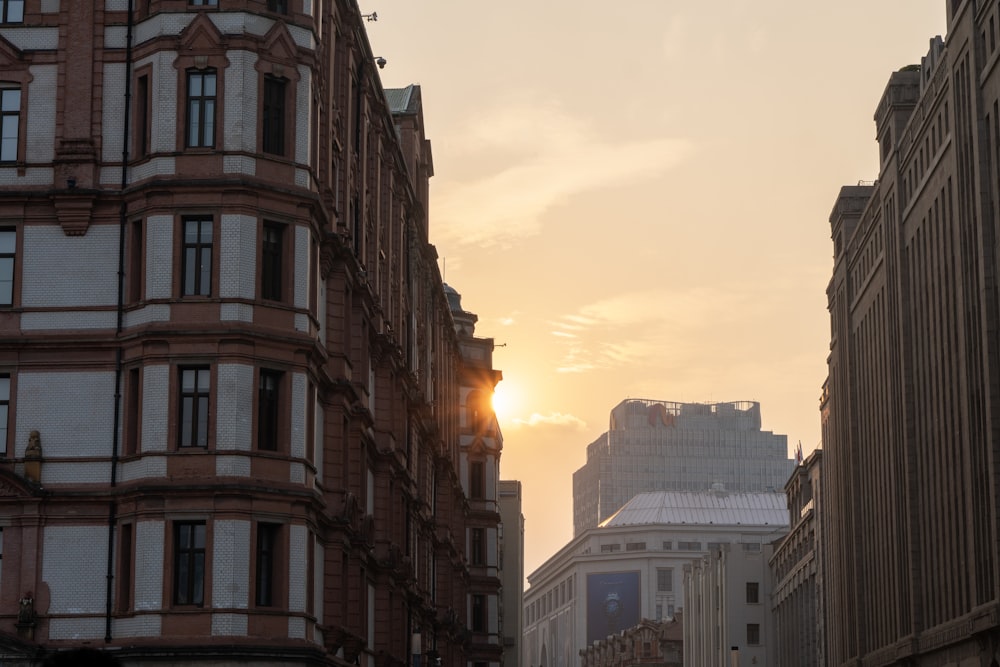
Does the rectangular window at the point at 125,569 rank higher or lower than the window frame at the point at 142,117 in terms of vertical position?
lower

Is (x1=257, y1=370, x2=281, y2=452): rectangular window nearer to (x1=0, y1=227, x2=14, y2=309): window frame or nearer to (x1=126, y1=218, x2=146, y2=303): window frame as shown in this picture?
(x1=126, y1=218, x2=146, y2=303): window frame

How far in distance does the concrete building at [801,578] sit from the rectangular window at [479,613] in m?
27.2

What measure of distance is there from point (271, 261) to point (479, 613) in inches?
2589

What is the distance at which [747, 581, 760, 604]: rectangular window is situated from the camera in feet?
546

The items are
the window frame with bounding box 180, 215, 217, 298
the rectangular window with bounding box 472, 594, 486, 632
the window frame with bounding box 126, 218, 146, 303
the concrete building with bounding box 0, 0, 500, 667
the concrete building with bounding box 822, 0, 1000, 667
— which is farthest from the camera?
the rectangular window with bounding box 472, 594, 486, 632

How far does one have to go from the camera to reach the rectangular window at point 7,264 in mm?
45781

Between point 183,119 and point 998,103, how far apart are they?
1207 inches

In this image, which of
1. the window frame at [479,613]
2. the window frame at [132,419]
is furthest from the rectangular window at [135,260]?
the window frame at [479,613]

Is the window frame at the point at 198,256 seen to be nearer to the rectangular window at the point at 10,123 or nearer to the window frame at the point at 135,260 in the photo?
the window frame at the point at 135,260

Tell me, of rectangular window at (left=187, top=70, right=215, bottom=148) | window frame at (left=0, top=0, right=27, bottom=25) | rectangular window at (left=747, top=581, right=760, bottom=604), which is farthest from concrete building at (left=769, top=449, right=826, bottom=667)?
window frame at (left=0, top=0, right=27, bottom=25)

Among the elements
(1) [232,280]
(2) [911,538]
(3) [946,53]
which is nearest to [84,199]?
(1) [232,280]

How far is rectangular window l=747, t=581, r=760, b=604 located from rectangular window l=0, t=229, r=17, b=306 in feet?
422

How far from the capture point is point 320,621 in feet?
162

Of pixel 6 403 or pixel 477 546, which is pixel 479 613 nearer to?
pixel 477 546
